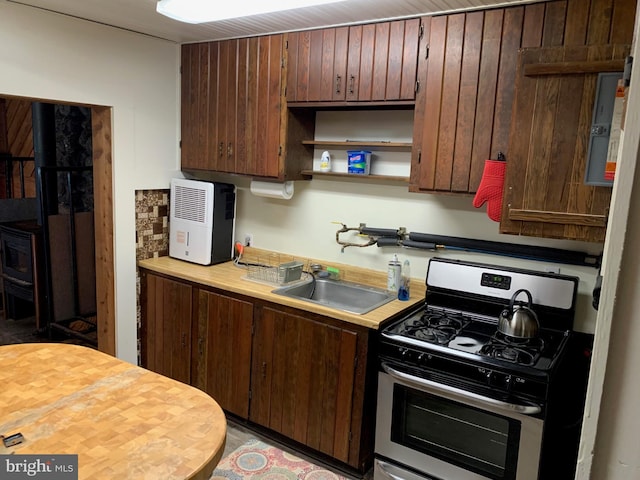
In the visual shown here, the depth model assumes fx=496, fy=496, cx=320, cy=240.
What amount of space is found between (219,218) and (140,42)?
1.24 meters

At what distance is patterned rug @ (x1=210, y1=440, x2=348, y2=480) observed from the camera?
259 cm

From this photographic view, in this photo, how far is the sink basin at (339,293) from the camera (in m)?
2.93

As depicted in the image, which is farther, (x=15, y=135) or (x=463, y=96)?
(x=15, y=135)

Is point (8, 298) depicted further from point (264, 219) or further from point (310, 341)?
point (310, 341)

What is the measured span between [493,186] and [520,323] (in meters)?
0.64

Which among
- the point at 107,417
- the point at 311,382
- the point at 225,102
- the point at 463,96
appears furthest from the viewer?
the point at 225,102

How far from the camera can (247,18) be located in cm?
266

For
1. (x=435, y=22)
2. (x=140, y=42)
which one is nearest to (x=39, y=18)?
(x=140, y=42)

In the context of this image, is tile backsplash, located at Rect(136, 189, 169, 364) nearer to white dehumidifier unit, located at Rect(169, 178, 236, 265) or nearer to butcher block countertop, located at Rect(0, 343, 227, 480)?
white dehumidifier unit, located at Rect(169, 178, 236, 265)

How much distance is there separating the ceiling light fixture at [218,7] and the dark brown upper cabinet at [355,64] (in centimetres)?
48

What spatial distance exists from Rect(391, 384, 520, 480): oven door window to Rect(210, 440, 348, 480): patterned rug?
530 millimetres

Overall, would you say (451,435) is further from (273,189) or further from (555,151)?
(273,189)

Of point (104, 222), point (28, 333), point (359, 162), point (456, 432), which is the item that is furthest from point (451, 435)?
point (28, 333)

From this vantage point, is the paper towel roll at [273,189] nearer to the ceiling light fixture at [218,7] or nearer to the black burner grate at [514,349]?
the ceiling light fixture at [218,7]
